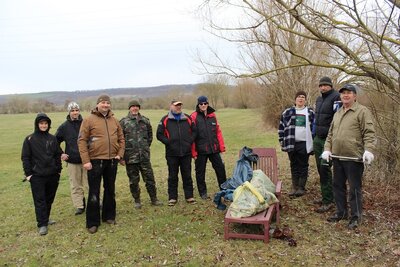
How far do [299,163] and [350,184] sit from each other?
1.66 metres

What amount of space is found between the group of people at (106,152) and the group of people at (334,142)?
144 centimetres

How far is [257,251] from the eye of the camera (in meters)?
4.95

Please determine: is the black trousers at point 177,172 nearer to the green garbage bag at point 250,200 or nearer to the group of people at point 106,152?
the group of people at point 106,152

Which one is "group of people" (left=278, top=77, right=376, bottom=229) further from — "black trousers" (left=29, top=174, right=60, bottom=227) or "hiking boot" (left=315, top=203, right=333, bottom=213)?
"black trousers" (left=29, top=174, right=60, bottom=227)

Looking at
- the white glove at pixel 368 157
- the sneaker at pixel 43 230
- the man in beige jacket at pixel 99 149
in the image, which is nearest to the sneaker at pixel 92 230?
the man in beige jacket at pixel 99 149

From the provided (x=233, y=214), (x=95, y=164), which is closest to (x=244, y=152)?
(x=233, y=214)

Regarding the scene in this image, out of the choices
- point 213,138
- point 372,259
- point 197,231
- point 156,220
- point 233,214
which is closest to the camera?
point 372,259

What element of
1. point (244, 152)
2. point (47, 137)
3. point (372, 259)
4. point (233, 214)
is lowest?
point (372, 259)

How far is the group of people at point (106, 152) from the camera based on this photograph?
591 centimetres

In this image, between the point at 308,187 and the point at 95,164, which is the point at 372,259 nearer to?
the point at 308,187

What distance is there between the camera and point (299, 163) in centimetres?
705

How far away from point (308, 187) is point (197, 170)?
2393 mm

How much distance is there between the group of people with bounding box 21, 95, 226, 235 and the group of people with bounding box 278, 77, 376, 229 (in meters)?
1.44

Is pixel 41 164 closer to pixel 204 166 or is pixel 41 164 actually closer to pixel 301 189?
pixel 204 166
